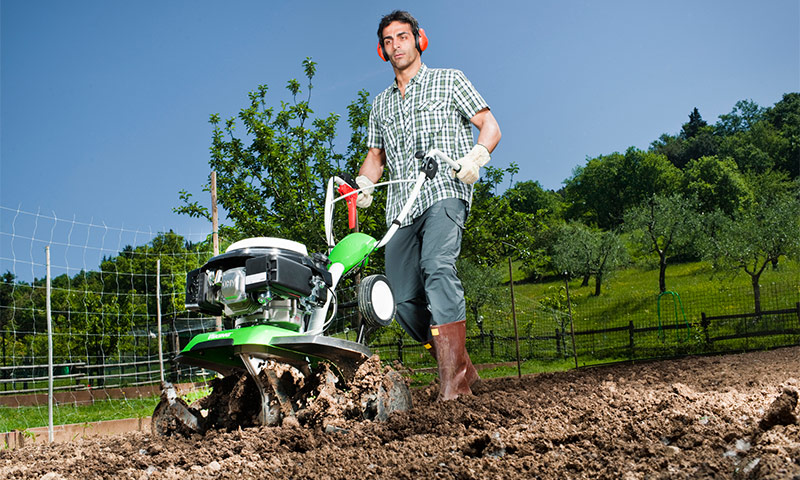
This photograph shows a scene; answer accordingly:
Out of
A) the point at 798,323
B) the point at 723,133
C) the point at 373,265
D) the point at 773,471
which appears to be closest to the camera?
the point at 773,471

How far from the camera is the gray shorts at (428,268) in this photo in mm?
3297

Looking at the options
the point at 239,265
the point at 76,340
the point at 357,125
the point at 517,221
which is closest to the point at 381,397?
the point at 239,265

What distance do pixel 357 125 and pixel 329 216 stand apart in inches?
266

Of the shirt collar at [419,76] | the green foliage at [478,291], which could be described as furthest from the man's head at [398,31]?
the green foliage at [478,291]

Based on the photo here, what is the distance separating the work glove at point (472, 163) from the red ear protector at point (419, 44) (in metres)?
0.88

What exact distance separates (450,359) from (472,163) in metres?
1.06

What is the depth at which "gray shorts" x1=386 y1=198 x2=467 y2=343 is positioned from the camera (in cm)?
330

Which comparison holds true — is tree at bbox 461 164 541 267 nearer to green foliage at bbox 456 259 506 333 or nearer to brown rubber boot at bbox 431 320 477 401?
green foliage at bbox 456 259 506 333

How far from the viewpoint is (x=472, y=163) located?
3.47 metres

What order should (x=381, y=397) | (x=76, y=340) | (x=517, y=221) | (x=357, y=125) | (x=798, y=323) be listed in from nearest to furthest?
(x=381, y=397) → (x=357, y=125) → (x=517, y=221) → (x=798, y=323) → (x=76, y=340)

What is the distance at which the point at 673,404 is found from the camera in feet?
7.17

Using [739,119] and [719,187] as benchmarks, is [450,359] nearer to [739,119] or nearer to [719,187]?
[719,187]

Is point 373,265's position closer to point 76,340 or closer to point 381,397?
point 381,397

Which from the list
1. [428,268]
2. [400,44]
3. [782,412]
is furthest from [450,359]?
[400,44]
